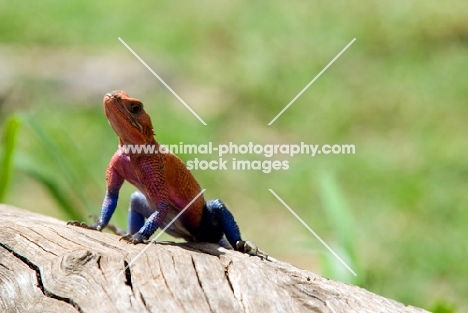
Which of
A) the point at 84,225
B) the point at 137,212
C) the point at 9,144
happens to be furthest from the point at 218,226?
the point at 9,144

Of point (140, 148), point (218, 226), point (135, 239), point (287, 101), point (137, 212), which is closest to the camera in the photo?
point (135, 239)

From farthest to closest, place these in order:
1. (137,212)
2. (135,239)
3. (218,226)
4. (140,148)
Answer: (137,212) → (218,226) → (140,148) → (135,239)

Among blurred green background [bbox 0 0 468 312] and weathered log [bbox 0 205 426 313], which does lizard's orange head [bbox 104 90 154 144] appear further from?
blurred green background [bbox 0 0 468 312]

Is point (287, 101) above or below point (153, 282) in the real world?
above

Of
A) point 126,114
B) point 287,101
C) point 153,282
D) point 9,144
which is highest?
point 287,101

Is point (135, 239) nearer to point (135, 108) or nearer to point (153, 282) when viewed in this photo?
point (153, 282)

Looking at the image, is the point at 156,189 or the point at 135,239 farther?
the point at 156,189

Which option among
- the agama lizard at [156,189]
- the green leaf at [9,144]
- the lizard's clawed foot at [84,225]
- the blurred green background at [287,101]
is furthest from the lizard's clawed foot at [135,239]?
the blurred green background at [287,101]

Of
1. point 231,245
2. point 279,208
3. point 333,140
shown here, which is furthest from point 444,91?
point 231,245
